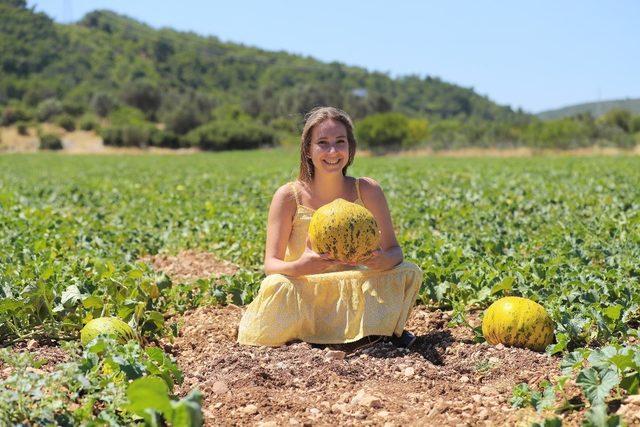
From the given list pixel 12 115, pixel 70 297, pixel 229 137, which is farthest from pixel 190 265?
pixel 12 115

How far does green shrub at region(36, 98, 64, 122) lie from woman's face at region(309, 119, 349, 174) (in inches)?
3398

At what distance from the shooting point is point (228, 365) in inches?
156

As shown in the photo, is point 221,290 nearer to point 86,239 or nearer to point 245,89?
point 86,239

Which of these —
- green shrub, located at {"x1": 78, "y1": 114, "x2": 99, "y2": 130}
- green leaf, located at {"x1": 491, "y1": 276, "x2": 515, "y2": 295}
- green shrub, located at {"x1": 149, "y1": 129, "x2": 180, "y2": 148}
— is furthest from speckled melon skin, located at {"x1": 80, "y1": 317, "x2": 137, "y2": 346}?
green shrub, located at {"x1": 78, "y1": 114, "x2": 99, "y2": 130}

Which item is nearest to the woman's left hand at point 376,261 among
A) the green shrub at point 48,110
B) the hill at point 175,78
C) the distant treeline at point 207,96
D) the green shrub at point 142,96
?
the distant treeline at point 207,96

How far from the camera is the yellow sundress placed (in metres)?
4.32

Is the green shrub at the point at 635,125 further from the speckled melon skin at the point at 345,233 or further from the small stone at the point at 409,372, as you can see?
the small stone at the point at 409,372

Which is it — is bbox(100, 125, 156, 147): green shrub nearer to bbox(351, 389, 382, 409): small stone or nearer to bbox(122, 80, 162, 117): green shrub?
bbox(122, 80, 162, 117): green shrub

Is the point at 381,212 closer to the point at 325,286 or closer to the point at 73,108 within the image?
the point at 325,286

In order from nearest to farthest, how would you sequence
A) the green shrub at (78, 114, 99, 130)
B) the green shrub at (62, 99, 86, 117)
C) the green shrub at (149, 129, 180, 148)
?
1. the green shrub at (149, 129, 180, 148)
2. the green shrub at (78, 114, 99, 130)
3. the green shrub at (62, 99, 86, 117)

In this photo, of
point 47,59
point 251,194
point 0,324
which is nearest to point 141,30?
point 47,59

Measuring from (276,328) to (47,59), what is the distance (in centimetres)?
12616

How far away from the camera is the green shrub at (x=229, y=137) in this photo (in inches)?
2660

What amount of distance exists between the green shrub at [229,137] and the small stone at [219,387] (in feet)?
212
